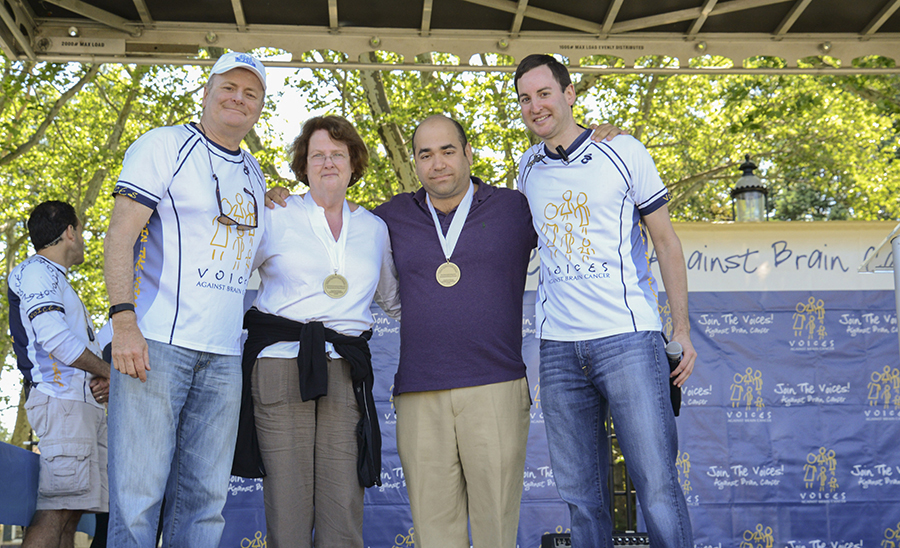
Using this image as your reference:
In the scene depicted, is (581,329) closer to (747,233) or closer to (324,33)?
(324,33)

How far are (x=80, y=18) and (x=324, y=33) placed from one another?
1.21 metres

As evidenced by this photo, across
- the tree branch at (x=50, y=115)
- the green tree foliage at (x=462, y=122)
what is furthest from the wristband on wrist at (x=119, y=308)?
the tree branch at (x=50, y=115)

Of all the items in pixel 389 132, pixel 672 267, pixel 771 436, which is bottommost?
pixel 771 436

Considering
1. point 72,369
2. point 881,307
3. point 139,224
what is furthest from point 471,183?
point 881,307

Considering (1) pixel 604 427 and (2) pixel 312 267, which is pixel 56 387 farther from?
(1) pixel 604 427

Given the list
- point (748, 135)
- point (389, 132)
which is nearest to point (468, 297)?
point (389, 132)

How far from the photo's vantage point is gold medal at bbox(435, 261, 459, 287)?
9.40 feet

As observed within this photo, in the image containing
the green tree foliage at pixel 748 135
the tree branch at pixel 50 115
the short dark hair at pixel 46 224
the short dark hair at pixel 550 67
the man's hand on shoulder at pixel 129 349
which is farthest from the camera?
the green tree foliage at pixel 748 135

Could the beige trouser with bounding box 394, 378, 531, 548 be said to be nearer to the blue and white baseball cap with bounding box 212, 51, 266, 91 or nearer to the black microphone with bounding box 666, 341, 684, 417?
the black microphone with bounding box 666, 341, 684, 417

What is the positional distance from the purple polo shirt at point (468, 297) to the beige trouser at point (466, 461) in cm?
7

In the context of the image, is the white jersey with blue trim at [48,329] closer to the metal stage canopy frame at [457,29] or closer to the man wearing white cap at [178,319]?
the metal stage canopy frame at [457,29]

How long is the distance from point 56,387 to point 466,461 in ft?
6.79

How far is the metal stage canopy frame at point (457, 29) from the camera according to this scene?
381 cm

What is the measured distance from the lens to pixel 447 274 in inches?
113
